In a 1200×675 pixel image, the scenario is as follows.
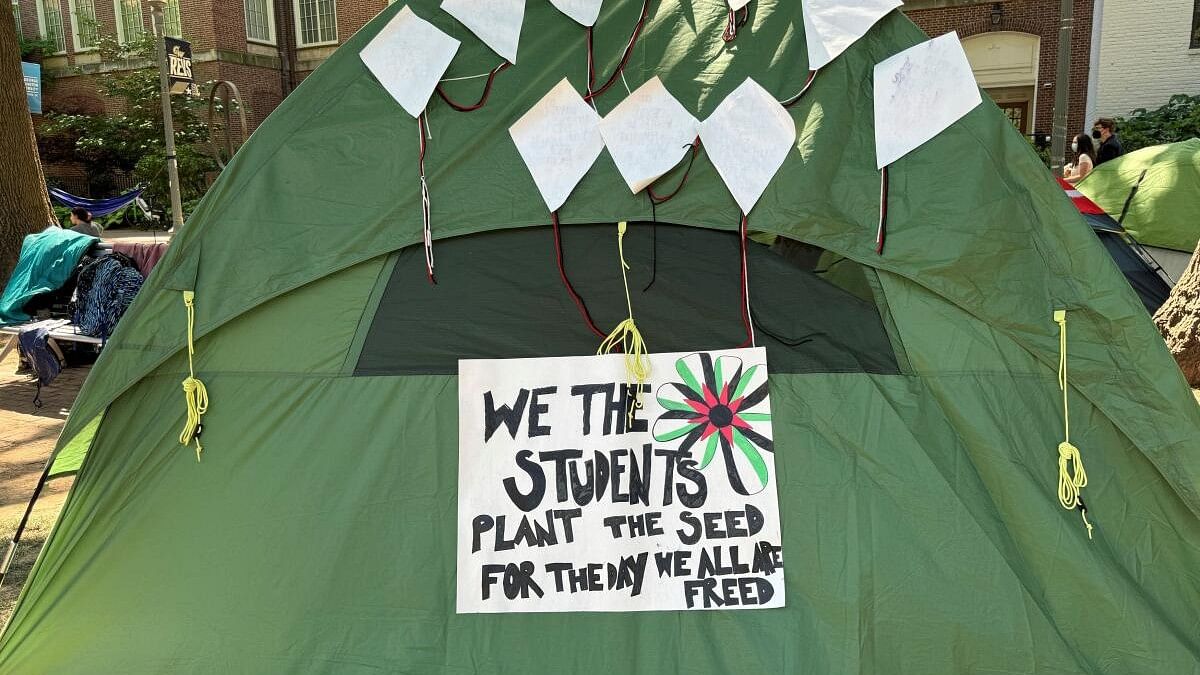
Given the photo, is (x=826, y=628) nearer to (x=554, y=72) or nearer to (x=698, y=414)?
(x=698, y=414)

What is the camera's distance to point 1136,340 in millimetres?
2412

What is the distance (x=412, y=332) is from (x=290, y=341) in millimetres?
354

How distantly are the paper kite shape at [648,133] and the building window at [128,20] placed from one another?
966 inches

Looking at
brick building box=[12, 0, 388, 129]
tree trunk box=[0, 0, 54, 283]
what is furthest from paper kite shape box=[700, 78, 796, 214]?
brick building box=[12, 0, 388, 129]

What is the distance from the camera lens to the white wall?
15.9m

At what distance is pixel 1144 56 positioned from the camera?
16156 mm

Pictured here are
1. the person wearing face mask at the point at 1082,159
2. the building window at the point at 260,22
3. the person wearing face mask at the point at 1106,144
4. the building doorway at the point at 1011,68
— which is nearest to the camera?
the person wearing face mask at the point at 1082,159

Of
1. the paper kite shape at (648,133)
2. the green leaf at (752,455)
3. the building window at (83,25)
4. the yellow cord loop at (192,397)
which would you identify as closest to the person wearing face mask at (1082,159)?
the paper kite shape at (648,133)

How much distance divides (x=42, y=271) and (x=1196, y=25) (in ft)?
59.2

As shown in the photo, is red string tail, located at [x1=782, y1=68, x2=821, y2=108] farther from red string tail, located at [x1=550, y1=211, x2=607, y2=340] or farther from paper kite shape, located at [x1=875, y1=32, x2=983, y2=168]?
red string tail, located at [x1=550, y1=211, x2=607, y2=340]

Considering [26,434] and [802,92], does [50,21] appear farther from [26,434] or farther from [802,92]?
[802,92]

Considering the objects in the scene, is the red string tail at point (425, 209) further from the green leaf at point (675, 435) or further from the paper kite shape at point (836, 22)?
the paper kite shape at point (836, 22)

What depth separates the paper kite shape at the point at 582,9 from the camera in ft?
8.31

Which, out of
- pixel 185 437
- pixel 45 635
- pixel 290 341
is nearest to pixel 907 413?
pixel 290 341
